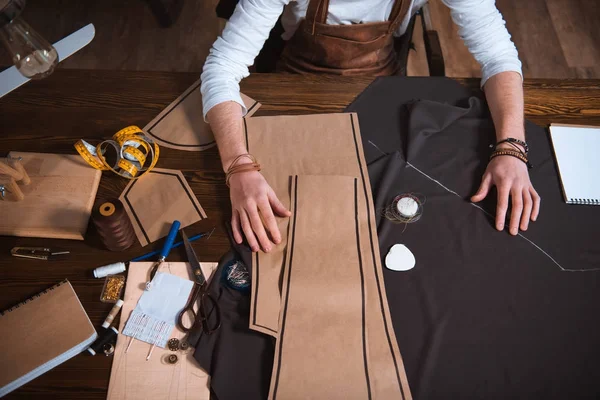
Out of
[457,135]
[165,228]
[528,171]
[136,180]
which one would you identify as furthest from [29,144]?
[528,171]

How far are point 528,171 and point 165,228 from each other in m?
0.84

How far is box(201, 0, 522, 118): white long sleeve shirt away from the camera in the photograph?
1.07m

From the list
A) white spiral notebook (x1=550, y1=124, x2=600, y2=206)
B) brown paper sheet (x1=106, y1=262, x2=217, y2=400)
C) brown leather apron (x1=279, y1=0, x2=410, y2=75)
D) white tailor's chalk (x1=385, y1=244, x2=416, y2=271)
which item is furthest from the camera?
brown leather apron (x1=279, y1=0, x2=410, y2=75)

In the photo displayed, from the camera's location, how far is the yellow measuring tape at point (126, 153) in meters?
0.99

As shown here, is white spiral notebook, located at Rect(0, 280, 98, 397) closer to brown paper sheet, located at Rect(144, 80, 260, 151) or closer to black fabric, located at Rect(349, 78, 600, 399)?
brown paper sheet, located at Rect(144, 80, 260, 151)

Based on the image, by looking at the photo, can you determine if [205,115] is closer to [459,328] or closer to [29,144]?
[29,144]

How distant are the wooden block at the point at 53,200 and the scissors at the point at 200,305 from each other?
25 cm

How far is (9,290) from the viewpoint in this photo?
877 millimetres

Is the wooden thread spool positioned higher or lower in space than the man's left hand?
lower

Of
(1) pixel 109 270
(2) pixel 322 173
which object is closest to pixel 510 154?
(2) pixel 322 173

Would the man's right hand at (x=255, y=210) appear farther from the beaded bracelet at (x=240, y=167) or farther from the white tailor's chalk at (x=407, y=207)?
the white tailor's chalk at (x=407, y=207)

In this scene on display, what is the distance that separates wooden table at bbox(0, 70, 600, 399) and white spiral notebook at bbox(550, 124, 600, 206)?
0.04m

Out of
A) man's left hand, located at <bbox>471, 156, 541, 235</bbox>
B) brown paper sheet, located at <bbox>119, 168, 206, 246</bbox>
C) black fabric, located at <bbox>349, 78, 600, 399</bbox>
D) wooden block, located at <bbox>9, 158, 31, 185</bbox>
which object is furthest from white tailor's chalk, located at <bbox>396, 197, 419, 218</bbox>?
wooden block, located at <bbox>9, 158, 31, 185</bbox>

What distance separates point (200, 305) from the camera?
0.86 m
